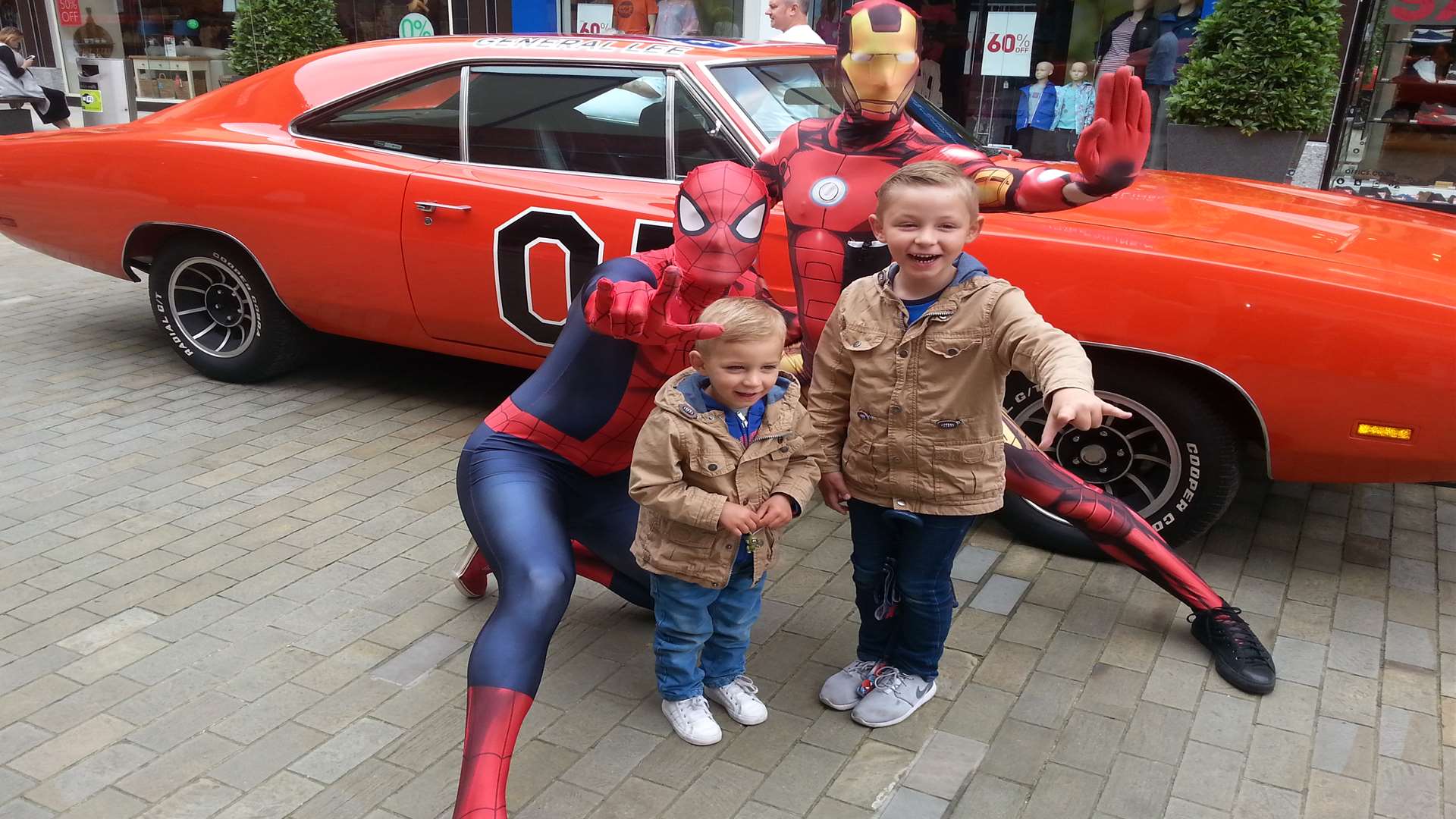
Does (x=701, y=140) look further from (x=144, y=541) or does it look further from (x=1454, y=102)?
(x=1454, y=102)

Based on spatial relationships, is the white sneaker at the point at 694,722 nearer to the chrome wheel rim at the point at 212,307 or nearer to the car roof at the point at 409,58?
the car roof at the point at 409,58

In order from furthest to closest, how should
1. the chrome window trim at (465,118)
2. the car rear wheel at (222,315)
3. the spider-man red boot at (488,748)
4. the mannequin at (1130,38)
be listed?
the mannequin at (1130,38), the car rear wheel at (222,315), the chrome window trim at (465,118), the spider-man red boot at (488,748)

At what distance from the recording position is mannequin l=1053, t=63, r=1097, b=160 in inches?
356

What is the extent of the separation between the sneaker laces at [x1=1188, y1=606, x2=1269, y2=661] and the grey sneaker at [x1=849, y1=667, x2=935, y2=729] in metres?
0.87

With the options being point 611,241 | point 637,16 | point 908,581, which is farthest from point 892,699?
point 637,16

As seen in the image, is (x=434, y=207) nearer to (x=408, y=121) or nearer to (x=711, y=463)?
(x=408, y=121)

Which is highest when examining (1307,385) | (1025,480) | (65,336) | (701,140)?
(701,140)

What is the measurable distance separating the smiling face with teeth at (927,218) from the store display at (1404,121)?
7142mm

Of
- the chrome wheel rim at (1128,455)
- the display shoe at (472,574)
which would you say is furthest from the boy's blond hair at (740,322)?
the chrome wheel rim at (1128,455)

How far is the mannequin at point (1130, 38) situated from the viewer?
350 inches

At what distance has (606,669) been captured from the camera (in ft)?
10.2

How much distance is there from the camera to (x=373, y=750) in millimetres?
2719

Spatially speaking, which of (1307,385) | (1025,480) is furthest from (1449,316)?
(1025,480)

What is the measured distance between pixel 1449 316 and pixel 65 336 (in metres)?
6.18
